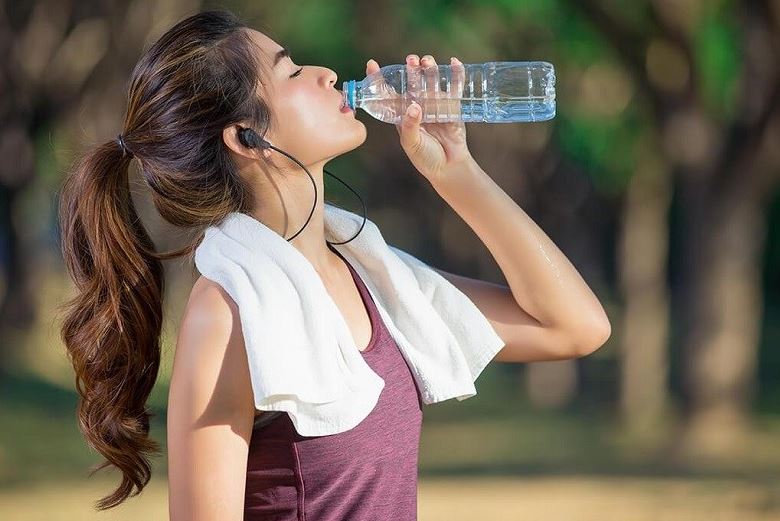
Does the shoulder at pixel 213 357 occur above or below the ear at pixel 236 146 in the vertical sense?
below

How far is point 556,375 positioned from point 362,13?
18.3 feet

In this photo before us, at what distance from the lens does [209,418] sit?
2.14 metres

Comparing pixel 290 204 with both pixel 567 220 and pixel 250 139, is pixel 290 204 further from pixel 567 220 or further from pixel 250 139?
pixel 567 220

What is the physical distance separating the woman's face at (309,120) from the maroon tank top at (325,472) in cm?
49

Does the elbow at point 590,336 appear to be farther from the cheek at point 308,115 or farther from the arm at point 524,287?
the cheek at point 308,115

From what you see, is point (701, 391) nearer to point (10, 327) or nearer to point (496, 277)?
point (10, 327)

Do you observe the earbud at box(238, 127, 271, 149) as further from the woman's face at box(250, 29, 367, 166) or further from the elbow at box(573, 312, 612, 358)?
the elbow at box(573, 312, 612, 358)

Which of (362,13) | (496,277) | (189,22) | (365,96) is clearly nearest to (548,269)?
(365,96)

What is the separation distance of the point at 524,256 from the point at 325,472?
70cm

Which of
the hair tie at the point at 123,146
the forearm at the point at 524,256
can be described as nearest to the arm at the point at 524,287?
the forearm at the point at 524,256

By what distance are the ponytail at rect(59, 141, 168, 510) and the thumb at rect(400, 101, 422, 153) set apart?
0.54 m

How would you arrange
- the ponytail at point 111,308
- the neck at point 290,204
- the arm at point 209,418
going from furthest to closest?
1. the neck at point 290,204
2. the ponytail at point 111,308
3. the arm at point 209,418

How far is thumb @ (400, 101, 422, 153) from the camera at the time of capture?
2.61 m

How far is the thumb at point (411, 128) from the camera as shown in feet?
8.55
